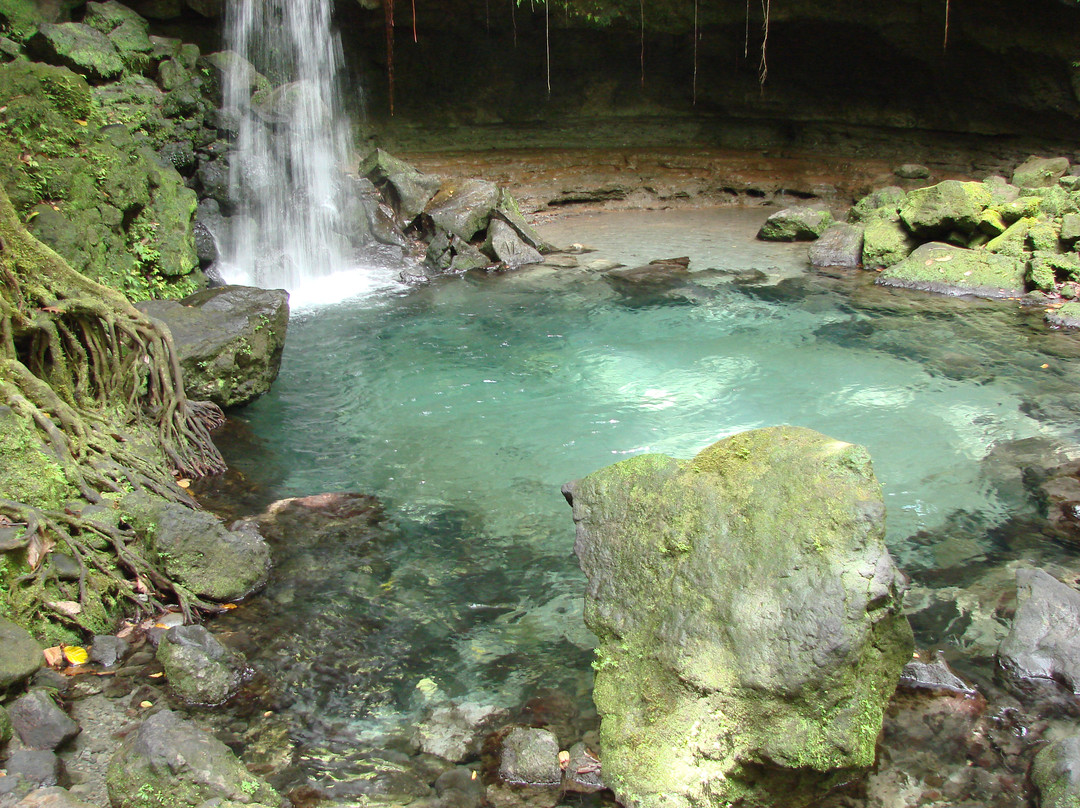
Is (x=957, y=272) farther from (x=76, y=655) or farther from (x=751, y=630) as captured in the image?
(x=76, y=655)

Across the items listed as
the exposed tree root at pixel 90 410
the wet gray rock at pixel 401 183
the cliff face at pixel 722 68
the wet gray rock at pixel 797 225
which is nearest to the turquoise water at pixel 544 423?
the exposed tree root at pixel 90 410

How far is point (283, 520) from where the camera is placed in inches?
202

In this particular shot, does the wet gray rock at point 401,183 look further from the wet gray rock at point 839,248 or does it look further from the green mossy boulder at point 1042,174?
the green mossy boulder at point 1042,174

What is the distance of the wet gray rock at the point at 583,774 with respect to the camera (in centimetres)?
315

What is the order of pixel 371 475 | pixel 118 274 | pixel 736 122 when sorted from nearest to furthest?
pixel 371 475, pixel 118 274, pixel 736 122

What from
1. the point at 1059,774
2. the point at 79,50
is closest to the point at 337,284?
the point at 79,50

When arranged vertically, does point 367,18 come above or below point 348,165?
above

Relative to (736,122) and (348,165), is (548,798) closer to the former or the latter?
(348,165)

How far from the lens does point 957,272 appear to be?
1051cm

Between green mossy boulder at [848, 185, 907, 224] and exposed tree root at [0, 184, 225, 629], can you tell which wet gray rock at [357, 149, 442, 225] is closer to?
green mossy boulder at [848, 185, 907, 224]

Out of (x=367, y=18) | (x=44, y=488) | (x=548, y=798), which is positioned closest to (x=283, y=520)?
(x=44, y=488)

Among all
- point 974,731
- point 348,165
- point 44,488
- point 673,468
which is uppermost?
point 348,165

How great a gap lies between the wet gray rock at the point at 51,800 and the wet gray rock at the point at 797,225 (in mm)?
12245

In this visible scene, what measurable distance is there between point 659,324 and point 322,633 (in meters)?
6.08
